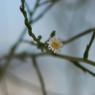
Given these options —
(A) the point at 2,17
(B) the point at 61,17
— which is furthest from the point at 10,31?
(B) the point at 61,17

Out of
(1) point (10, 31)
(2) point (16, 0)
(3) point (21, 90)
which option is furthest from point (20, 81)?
(2) point (16, 0)

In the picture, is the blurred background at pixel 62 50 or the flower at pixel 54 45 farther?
the blurred background at pixel 62 50

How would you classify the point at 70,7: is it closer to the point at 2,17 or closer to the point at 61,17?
the point at 61,17

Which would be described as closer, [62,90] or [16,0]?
[16,0]

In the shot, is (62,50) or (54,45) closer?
(54,45)

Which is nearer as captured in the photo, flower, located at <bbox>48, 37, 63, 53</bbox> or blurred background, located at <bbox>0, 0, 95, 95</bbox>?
flower, located at <bbox>48, 37, 63, 53</bbox>

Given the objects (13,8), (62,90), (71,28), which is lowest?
(62,90)

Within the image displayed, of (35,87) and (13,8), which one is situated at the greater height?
(13,8)
